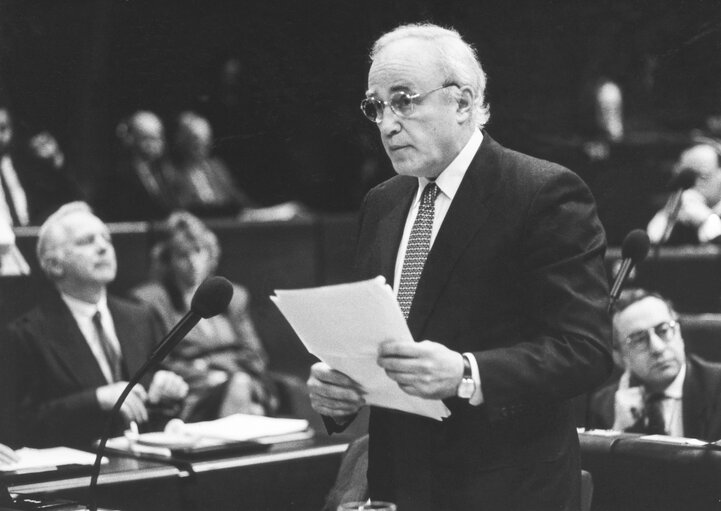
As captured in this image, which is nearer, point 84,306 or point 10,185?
point 84,306

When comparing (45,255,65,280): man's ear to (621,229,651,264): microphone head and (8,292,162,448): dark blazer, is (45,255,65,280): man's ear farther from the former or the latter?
(621,229,651,264): microphone head

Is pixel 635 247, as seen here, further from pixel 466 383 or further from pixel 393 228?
pixel 466 383

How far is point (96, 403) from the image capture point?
10.5 ft

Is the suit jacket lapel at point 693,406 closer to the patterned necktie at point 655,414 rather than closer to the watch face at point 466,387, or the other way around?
the patterned necktie at point 655,414

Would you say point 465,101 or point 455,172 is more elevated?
point 465,101

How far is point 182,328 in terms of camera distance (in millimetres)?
1776

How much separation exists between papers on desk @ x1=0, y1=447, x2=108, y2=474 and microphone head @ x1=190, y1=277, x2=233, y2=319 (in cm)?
60

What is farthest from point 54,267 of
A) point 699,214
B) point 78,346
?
point 699,214

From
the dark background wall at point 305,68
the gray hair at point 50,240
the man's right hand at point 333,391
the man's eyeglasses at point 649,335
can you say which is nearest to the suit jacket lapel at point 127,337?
the gray hair at point 50,240

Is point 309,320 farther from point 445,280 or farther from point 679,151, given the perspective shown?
point 679,151

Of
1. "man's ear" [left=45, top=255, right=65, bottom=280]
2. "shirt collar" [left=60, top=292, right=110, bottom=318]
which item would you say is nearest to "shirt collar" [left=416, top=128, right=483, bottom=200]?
"shirt collar" [left=60, top=292, right=110, bottom=318]

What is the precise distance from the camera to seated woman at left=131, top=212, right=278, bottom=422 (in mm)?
4305

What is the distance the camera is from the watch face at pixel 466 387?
1.52 m

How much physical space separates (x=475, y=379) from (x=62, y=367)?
86.2 inches
